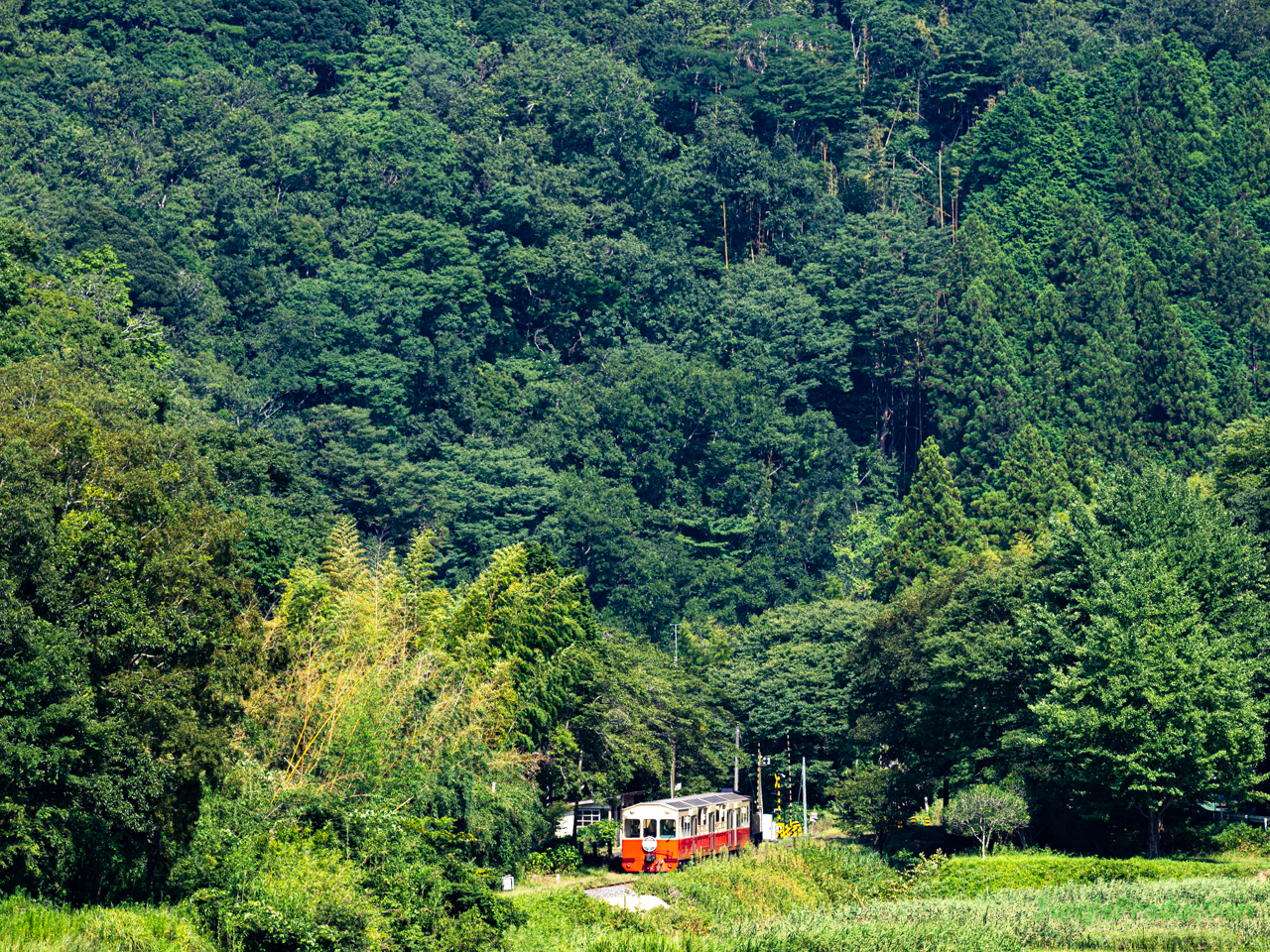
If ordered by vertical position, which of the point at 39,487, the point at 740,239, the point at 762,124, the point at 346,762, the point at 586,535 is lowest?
the point at 346,762

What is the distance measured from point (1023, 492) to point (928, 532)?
5.27m

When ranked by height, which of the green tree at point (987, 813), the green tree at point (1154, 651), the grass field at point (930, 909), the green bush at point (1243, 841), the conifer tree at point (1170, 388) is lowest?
the grass field at point (930, 909)

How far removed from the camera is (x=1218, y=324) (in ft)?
332

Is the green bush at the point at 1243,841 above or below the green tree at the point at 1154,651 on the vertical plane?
below

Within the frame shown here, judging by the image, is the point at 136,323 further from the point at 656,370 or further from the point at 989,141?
the point at 989,141

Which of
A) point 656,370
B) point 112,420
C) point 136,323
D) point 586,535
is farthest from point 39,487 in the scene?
point 656,370

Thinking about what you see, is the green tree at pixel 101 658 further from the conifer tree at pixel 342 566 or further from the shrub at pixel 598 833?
the shrub at pixel 598 833

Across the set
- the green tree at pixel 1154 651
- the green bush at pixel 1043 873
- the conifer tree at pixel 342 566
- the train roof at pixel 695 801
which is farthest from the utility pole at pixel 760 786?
the conifer tree at pixel 342 566

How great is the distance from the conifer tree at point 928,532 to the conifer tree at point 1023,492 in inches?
54.1

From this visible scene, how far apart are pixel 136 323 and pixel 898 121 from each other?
6159 cm

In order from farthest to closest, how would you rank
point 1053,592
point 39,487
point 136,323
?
point 136,323
point 1053,592
point 39,487

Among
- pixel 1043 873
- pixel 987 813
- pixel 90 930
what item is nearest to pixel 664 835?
pixel 987 813

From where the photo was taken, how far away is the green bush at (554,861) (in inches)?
1860

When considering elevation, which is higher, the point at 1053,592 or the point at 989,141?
the point at 989,141
